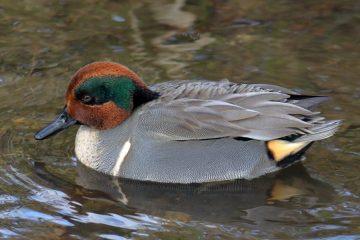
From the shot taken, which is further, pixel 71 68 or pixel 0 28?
pixel 0 28

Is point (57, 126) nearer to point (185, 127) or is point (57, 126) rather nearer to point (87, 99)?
point (87, 99)

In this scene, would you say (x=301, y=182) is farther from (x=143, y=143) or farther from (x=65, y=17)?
(x=65, y=17)

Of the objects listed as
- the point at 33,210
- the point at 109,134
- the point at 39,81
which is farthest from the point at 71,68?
the point at 33,210

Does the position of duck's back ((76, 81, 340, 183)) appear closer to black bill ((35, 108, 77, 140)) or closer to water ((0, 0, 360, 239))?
water ((0, 0, 360, 239))

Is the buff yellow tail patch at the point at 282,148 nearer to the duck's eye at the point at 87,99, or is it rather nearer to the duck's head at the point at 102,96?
the duck's head at the point at 102,96

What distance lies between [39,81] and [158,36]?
4.95 ft

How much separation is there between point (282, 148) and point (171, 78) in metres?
1.73

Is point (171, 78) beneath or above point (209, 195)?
above

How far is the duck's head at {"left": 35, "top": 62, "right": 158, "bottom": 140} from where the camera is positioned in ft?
23.1

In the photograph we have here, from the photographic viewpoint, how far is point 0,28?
963 centimetres

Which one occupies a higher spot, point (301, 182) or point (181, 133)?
point (181, 133)

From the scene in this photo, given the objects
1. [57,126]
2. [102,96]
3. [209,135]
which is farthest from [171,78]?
[209,135]

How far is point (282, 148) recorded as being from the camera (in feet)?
23.0

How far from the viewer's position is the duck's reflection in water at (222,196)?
21.3ft
